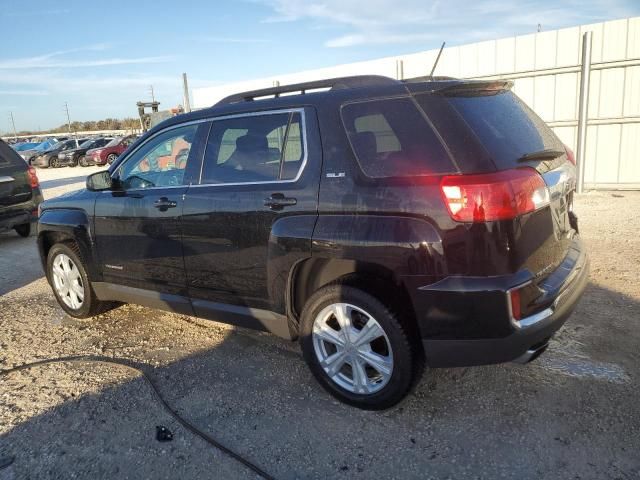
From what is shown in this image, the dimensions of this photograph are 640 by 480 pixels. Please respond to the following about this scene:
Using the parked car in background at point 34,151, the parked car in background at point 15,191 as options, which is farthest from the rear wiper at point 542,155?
the parked car in background at point 34,151

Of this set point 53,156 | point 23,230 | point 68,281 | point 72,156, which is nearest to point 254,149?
point 68,281

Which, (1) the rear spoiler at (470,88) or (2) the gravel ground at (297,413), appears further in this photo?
(1) the rear spoiler at (470,88)

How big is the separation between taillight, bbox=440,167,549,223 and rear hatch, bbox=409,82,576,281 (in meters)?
0.05

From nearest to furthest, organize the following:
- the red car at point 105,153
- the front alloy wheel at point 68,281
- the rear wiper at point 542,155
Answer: the rear wiper at point 542,155, the front alloy wheel at point 68,281, the red car at point 105,153

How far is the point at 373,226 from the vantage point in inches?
109

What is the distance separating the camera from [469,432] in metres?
2.83

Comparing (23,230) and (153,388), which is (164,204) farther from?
(23,230)

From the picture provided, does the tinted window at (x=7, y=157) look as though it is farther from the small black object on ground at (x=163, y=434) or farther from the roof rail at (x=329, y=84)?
the small black object on ground at (x=163, y=434)

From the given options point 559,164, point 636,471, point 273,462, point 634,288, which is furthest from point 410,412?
point 634,288

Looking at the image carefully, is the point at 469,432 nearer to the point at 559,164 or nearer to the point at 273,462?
the point at 273,462

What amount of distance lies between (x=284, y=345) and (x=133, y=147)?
209 cm

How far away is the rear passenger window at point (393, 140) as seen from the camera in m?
2.70

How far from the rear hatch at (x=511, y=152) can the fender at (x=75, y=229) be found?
3.19 metres

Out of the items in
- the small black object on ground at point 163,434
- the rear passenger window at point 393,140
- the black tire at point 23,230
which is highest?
the rear passenger window at point 393,140
